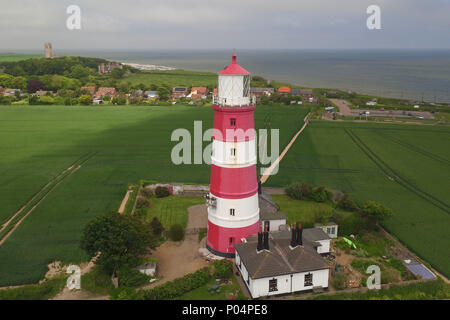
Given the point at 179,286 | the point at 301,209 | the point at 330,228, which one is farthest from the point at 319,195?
the point at 179,286

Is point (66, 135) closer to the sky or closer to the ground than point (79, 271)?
closer to the sky

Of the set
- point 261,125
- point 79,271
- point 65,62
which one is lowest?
point 79,271

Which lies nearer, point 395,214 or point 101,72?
point 395,214

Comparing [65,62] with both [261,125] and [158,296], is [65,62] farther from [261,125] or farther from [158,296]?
[158,296]

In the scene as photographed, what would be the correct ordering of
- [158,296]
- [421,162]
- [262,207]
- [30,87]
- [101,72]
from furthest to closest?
[101,72] < [30,87] < [421,162] < [262,207] < [158,296]

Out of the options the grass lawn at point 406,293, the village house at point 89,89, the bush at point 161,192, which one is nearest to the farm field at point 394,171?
the grass lawn at point 406,293

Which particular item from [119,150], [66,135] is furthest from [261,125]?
[66,135]

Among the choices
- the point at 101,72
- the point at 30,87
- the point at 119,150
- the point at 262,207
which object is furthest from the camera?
the point at 101,72
